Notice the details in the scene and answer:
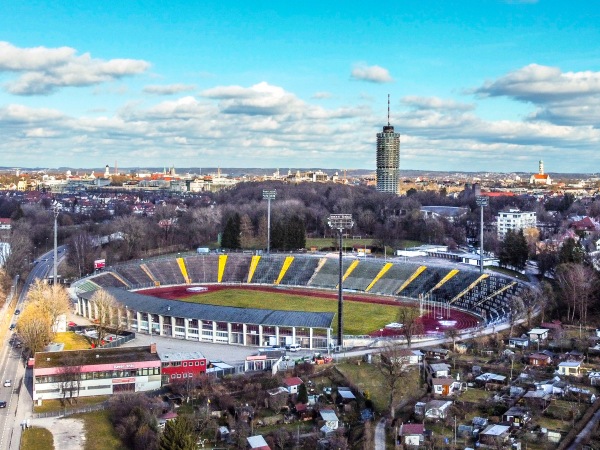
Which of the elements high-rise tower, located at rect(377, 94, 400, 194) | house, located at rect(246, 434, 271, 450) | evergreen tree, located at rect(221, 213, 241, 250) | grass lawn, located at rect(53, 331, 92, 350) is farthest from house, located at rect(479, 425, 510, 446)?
high-rise tower, located at rect(377, 94, 400, 194)

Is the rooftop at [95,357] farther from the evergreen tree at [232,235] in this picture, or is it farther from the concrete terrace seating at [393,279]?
the evergreen tree at [232,235]

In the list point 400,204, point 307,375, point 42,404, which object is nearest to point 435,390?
point 307,375


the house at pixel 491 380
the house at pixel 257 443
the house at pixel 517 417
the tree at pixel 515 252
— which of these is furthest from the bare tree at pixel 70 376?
the tree at pixel 515 252

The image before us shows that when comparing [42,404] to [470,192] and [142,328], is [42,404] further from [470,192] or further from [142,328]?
[470,192]

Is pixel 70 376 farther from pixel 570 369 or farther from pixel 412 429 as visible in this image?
pixel 570 369

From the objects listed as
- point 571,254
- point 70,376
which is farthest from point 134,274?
point 571,254

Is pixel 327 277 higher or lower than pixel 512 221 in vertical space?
lower

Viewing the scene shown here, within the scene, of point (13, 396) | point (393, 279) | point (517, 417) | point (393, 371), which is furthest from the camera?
point (393, 279)
